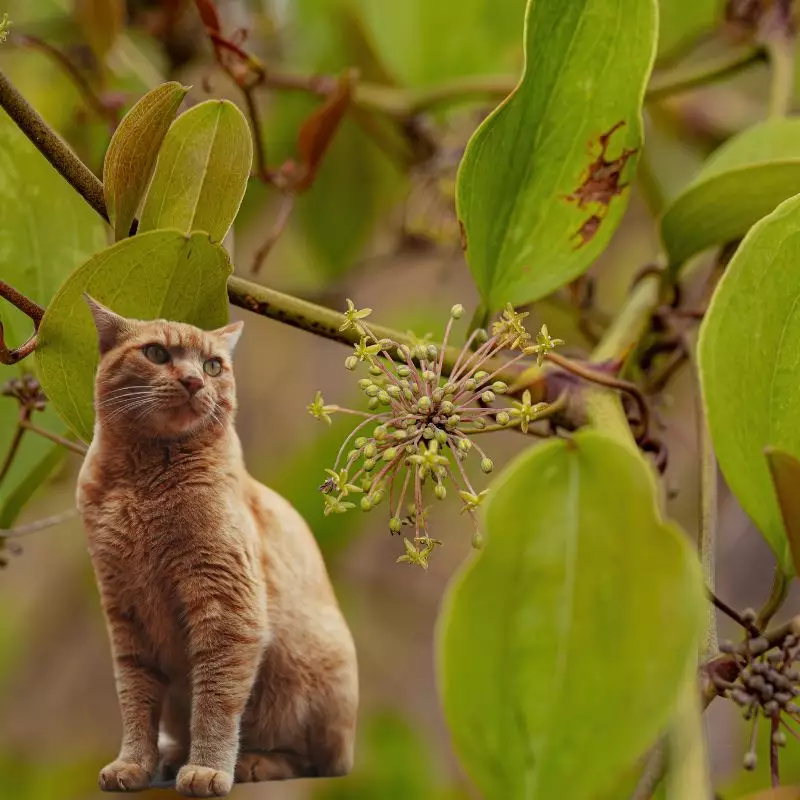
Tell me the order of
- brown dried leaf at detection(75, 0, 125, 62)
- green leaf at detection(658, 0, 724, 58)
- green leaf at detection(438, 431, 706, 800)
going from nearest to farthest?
green leaf at detection(438, 431, 706, 800)
brown dried leaf at detection(75, 0, 125, 62)
green leaf at detection(658, 0, 724, 58)

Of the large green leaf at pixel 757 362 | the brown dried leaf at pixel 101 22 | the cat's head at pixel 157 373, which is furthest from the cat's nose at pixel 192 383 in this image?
the brown dried leaf at pixel 101 22

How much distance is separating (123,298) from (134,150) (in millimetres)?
35

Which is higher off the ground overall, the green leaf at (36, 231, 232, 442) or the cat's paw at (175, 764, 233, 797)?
the green leaf at (36, 231, 232, 442)

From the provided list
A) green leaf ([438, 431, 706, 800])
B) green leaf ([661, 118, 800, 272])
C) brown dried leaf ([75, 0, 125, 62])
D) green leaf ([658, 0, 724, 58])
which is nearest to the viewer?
green leaf ([438, 431, 706, 800])

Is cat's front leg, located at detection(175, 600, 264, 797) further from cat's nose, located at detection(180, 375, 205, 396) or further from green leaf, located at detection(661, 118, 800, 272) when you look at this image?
green leaf, located at detection(661, 118, 800, 272)

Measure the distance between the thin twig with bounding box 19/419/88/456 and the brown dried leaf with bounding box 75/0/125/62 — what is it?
0.24 m

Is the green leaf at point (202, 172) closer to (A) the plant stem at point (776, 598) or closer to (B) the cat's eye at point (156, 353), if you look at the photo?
(B) the cat's eye at point (156, 353)

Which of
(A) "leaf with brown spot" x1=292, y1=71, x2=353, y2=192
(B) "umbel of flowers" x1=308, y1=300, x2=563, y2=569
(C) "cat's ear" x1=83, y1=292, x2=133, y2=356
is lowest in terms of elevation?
(B) "umbel of flowers" x1=308, y1=300, x2=563, y2=569

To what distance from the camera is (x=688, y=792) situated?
224mm

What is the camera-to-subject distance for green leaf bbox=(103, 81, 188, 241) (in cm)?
23

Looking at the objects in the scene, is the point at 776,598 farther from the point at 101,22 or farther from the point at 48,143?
the point at 101,22

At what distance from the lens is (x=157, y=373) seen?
0.74 ft

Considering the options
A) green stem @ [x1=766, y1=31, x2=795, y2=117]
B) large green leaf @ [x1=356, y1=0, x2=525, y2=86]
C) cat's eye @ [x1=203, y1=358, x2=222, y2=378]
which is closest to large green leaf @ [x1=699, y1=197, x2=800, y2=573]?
cat's eye @ [x1=203, y1=358, x2=222, y2=378]

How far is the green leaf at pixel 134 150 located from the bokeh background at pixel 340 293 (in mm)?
186
